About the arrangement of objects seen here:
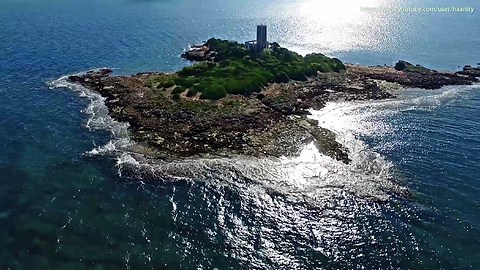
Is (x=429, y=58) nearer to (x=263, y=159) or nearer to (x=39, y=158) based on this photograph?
(x=263, y=159)

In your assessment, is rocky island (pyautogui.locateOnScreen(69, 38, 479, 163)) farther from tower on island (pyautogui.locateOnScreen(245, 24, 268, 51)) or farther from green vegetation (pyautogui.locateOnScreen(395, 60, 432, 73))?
tower on island (pyautogui.locateOnScreen(245, 24, 268, 51))

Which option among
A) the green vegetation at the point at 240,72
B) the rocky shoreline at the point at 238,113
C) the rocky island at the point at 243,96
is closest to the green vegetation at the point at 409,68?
the rocky island at the point at 243,96

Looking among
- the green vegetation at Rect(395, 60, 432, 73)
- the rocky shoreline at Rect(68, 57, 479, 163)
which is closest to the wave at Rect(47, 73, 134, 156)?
the rocky shoreline at Rect(68, 57, 479, 163)

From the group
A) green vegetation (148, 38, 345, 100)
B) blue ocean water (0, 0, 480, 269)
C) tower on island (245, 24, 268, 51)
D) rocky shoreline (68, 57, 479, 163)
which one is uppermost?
tower on island (245, 24, 268, 51)

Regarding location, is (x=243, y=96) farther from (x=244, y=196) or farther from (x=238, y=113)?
(x=244, y=196)

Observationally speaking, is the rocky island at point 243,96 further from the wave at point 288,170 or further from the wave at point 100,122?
the wave at point 288,170
